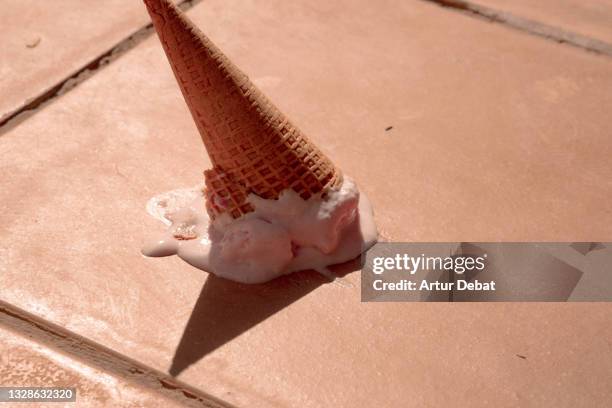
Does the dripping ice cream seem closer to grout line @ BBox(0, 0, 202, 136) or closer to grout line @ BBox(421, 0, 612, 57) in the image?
grout line @ BBox(0, 0, 202, 136)

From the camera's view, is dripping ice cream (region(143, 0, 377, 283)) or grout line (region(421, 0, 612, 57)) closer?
dripping ice cream (region(143, 0, 377, 283))

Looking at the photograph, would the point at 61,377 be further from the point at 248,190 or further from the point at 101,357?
the point at 248,190

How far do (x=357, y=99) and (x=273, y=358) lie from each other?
88cm

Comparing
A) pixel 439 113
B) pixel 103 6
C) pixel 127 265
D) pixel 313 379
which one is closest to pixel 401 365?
pixel 313 379

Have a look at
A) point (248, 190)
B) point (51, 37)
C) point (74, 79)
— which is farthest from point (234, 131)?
point (51, 37)

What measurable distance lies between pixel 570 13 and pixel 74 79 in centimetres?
153

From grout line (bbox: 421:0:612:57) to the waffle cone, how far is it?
3.64ft

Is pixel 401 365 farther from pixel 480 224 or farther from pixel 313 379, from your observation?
pixel 480 224

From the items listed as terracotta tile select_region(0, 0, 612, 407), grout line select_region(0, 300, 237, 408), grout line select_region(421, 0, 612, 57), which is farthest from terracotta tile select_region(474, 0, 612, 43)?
grout line select_region(0, 300, 237, 408)

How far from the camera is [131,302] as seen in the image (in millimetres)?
1565

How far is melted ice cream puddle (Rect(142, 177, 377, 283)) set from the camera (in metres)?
1.54

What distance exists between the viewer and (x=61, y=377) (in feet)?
4.76

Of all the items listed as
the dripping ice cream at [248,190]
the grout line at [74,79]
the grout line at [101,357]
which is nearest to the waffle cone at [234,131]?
the dripping ice cream at [248,190]

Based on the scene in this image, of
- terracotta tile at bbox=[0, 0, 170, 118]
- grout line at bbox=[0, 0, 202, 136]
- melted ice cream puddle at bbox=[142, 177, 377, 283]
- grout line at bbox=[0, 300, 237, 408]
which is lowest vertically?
grout line at bbox=[0, 300, 237, 408]
